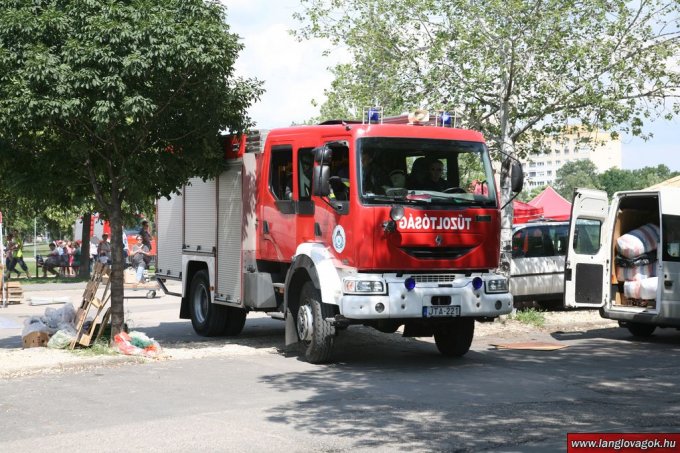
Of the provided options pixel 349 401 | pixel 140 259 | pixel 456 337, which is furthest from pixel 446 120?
pixel 140 259

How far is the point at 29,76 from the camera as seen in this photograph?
455 inches

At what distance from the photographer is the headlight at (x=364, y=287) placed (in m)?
11.1

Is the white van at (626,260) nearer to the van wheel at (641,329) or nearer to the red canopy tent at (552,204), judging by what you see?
the van wheel at (641,329)

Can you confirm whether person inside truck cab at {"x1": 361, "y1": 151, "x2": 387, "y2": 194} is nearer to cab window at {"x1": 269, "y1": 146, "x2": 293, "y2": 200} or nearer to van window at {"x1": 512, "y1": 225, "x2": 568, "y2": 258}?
cab window at {"x1": 269, "y1": 146, "x2": 293, "y2": 200}

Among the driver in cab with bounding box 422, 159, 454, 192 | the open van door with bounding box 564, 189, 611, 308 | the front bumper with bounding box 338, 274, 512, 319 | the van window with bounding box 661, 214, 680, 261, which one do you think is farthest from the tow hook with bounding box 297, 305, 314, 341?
the van window with bounding box 661, 214, 680, 261

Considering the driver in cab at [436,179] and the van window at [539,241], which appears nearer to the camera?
the driver in cab at [436,179]

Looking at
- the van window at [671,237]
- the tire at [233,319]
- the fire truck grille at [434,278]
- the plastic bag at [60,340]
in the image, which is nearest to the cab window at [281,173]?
the fire truck grille at [434,278]

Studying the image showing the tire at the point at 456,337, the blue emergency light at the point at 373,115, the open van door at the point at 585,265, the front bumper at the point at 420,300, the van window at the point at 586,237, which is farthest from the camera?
the van window at the point at 586,237

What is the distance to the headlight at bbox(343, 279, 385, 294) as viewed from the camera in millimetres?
11133

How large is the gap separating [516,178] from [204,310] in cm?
581

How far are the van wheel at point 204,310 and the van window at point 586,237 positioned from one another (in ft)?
18.6

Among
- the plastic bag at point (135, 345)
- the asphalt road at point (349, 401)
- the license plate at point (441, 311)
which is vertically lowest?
the asphalt road at point (349, 401)

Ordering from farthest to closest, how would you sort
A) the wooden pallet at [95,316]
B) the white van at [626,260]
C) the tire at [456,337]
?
the white van at [626,260] → the wooden pallet at [95,316] → the tire at [456,337]

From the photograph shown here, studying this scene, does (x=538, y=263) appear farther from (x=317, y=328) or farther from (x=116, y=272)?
(x=116, y=272)
